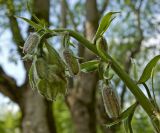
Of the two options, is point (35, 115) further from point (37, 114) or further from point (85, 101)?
point (85, 101)

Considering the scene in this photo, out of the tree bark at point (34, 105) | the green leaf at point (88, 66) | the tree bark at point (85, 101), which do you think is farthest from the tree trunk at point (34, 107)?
the green leaf at point (88, 66)

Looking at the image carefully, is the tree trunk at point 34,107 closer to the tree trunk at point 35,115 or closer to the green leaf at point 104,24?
the tree trunk at point 35,115

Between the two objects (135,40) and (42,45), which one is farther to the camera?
(135,40)

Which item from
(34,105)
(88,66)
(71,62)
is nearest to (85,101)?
(34,105)

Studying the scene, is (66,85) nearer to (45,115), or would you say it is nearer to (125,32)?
(45,115)

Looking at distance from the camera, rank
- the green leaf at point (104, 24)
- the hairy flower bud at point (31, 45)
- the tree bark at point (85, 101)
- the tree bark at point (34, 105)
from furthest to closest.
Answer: the tree bark at point (85, 101) < the tree bark at point (34, 105) < the green leaf at point (104, 24) < the hairy flower bud at point (31, 45)

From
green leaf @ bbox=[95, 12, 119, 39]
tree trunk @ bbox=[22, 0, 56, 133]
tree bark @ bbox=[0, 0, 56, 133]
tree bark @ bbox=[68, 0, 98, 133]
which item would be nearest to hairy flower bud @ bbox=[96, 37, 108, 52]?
green leaf @ bbox=[95, 12, 119, 39]

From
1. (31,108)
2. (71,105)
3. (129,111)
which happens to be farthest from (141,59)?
(129,111)

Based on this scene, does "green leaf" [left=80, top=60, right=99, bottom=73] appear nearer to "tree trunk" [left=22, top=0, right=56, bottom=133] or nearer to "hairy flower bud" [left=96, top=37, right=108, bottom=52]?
"hairy flower bud" [left=96, top=37, right=108, bottom=52]
